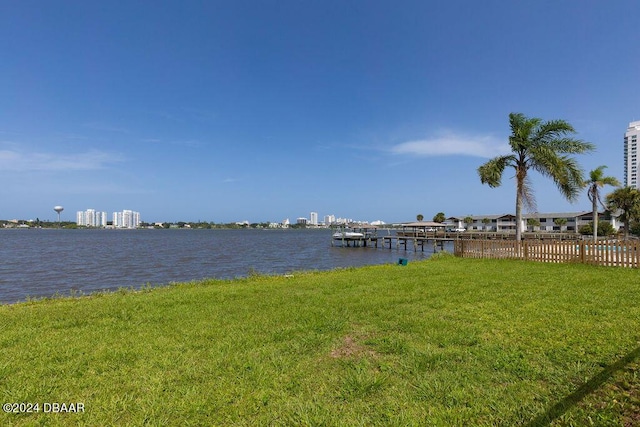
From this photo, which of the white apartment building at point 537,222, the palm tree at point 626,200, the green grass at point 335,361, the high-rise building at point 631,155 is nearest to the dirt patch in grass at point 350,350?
the green grass at point 335,361

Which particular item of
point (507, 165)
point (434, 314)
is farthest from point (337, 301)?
point (507, 165)

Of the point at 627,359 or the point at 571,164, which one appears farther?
the point at 571,164

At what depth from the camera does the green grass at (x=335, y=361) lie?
9.99 ft

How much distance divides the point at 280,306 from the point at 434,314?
2.98 meters

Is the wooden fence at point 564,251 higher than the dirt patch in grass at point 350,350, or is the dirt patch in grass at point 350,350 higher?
the wooden fence at point 564,251

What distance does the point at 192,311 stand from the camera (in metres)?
6.71

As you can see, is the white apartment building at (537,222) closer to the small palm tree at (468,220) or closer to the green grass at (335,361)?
the small palm tree at (468,220)

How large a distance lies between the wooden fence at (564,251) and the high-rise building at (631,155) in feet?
263

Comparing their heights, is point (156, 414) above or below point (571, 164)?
below

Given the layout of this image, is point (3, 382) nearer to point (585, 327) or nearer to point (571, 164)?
point (585, 327)

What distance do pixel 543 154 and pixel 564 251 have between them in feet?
19.3

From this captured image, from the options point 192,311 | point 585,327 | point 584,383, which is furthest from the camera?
point 192,311

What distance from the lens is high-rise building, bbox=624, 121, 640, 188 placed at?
73.6 meters

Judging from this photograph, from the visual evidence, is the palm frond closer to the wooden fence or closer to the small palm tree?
the wooden fence
